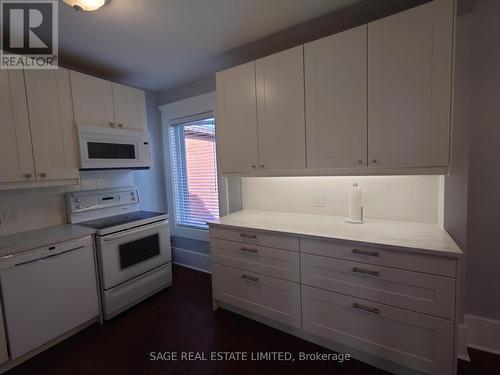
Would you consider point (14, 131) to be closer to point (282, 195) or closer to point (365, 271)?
point (282, 195)

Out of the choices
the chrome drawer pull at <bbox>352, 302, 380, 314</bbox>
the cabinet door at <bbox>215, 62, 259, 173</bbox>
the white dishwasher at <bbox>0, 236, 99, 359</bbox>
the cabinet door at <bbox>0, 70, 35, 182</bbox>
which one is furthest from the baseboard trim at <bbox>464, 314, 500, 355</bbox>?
the cabinet door at <bbox>0, 70, 35, 182</bbox>

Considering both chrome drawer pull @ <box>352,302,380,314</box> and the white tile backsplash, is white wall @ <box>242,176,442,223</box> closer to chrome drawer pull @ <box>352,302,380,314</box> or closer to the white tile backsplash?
chrome drawer pull @ <box>352,302,380,314</box>

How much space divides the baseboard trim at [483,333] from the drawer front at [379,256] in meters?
0.87

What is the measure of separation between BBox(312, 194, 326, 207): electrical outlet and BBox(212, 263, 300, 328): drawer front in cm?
78

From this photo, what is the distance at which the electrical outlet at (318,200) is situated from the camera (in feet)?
7.28

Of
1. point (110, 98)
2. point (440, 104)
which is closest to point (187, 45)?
point (110, 98)

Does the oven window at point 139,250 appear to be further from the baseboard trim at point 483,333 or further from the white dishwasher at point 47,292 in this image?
the baseboard trim at point 483,333

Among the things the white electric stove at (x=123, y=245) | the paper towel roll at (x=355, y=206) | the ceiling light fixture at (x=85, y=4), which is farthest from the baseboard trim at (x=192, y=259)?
the ceiling light fixture at (x=85, y=4)

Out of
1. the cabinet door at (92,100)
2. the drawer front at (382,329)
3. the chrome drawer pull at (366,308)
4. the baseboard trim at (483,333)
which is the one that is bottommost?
the baseboard trim at (483,333)

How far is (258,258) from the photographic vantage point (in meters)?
1.97

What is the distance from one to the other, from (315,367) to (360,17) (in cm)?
255

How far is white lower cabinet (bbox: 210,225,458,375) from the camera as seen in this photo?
136cm

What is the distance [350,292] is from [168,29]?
236 cm

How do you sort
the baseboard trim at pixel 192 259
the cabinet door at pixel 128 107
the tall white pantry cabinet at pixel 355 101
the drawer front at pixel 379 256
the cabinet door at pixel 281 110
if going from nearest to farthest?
the drawer front at pixel 379 256 → the tall white pantry cabinet at pixel 355 101 → the cabinet door at pixel 281 110 → the cabinet door at pixel 128 107 → the baseboard trim at pixel 192 259
